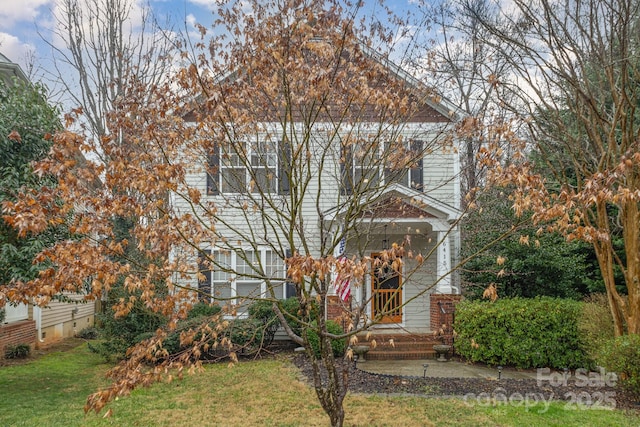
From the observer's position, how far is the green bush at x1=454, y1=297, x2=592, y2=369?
399 inches

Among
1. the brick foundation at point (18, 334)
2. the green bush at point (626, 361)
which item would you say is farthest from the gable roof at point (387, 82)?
the brick foundation at point (18, 334)

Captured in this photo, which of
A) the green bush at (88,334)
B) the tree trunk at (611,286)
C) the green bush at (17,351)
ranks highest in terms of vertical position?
the tree trunk at (611,286)

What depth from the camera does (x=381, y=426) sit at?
6.28 m

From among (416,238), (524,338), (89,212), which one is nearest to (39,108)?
(89,212)

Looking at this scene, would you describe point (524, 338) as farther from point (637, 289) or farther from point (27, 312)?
point (27, 312)

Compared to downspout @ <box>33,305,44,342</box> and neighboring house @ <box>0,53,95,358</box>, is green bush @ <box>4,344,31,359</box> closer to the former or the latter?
neighboring house @ <box>0,53,95,358</box>

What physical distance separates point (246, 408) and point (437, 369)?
4456mm

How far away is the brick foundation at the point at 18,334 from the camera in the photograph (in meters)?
12.5

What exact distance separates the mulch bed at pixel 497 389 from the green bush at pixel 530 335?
0.88m

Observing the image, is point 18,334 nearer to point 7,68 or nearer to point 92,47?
point 7,68

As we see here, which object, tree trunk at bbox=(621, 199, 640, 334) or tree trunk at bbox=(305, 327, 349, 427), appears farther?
tree trunk at bbox=(621, 199, 640, 334)

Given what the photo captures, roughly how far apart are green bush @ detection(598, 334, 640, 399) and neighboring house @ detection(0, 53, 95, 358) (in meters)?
10.8

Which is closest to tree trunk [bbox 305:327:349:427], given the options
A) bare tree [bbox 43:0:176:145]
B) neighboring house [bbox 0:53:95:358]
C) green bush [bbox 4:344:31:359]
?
neighboring house [bbox 0:53:95:358]

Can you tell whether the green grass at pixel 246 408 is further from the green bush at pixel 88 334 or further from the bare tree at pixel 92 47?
the bare tree at pixel 92 47
